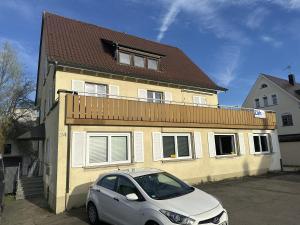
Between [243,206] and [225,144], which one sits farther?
[225,144]

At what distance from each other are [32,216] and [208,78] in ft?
51.8

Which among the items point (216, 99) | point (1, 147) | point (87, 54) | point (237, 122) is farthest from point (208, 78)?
point (1, 147)

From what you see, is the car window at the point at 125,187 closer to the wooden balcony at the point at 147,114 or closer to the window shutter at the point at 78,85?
the wooden balcony at the point at 147,114

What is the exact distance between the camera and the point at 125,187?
7.03 meters

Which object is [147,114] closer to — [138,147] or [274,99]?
[138,147]

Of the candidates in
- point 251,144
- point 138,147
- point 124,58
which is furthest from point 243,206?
point 124,58

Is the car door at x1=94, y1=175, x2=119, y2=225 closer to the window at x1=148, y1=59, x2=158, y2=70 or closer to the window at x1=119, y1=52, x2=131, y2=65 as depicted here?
the window at x1=119, y1=52, x2=131, y2=65

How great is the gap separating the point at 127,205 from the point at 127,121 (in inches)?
222

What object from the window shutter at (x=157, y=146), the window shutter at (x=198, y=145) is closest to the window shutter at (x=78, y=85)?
the window shutter at (x=157, y=146)

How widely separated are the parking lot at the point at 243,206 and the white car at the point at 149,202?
142 cm

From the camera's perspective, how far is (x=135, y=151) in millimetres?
11875

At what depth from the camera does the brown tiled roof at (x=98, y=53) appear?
1503 centimetres

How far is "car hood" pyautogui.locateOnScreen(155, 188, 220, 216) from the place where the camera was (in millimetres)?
5586

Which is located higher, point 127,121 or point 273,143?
point 127,121
